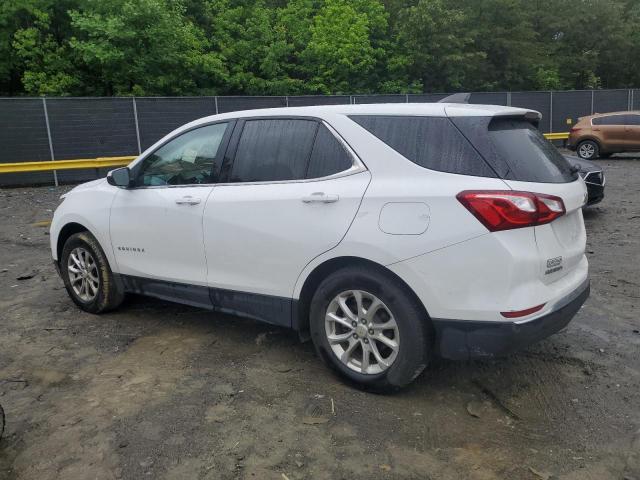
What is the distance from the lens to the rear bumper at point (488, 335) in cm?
312

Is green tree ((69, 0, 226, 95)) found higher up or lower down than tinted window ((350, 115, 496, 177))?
higher up

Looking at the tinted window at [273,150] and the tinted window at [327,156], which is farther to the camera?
the tinted window at [273,150]

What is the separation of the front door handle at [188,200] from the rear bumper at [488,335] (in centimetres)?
193

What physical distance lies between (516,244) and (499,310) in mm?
358

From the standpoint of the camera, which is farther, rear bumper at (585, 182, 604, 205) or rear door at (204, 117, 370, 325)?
rear bumper at (585, 182, 604, 205)

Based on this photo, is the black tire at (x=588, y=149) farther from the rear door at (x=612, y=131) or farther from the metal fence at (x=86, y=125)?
the metal fence at (x=86, y=125)

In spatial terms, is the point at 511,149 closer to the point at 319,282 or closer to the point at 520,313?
the point at 520,313

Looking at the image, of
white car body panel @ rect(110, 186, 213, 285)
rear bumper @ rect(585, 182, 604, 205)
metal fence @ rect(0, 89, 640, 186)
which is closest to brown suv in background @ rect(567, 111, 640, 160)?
metal fence @ rect(0, 89, 640, 186)

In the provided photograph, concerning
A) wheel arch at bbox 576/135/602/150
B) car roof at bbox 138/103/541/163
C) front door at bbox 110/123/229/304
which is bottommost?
wheel arch at bbox 576/135/602/150

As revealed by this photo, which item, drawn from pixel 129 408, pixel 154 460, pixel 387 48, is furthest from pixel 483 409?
pixel 387 48

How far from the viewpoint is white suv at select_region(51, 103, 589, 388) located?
3137mm

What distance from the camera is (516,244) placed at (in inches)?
121

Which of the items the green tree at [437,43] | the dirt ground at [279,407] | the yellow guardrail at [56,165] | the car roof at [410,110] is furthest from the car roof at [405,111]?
the green tree at [437,43]

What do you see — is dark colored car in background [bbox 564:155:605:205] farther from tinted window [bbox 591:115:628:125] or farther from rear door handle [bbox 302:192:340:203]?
tinted window [bbox 591:115:628:125]
